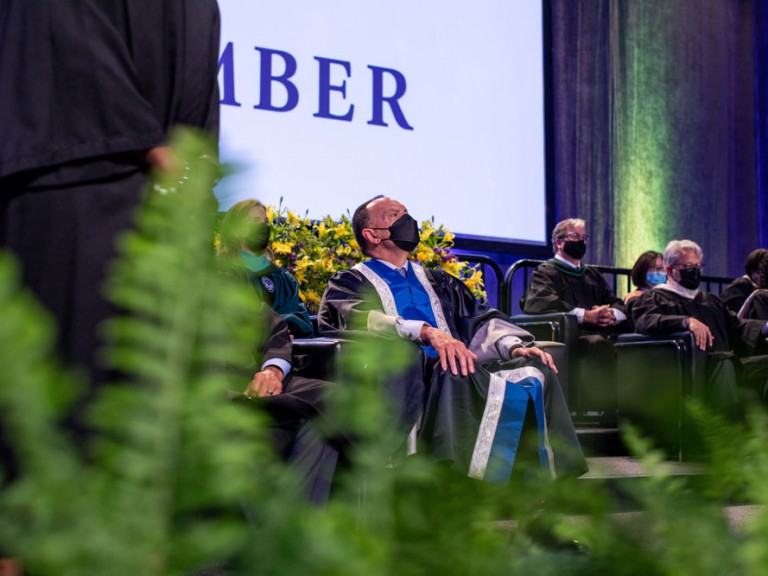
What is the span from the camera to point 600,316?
6.05 meters

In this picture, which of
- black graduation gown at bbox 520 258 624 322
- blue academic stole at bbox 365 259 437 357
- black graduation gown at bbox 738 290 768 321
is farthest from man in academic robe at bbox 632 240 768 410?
blue academic stole at bbox 365 259 437 357

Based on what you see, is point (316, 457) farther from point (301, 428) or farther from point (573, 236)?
point (573, 236)

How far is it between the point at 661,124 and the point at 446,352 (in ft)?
23.5

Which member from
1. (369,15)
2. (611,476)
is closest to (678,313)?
(369,15)

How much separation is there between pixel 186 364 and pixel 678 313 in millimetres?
6126

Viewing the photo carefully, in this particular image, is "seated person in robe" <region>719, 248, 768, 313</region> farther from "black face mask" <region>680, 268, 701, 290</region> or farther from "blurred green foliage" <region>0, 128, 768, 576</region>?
"blurred green foliage" <region>0, 128, 768, 576</region>

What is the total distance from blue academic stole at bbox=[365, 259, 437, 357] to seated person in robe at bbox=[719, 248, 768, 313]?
11.6 ft

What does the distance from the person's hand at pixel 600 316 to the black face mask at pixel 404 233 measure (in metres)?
2.25

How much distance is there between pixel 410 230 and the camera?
4.17 metres

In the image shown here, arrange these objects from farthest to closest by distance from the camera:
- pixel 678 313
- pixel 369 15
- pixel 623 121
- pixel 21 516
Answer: pixel 623 121
pixel 369 15
pixel 678 313
pixel 21 516

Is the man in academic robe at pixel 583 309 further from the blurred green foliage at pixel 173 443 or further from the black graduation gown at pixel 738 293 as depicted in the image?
the blurred green foliage at pixel 173 443

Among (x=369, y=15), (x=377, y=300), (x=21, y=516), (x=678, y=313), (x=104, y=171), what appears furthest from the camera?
(x=369, y=15)

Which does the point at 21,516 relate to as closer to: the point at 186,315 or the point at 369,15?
the point at 186,315

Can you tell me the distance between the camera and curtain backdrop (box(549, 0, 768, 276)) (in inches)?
359
